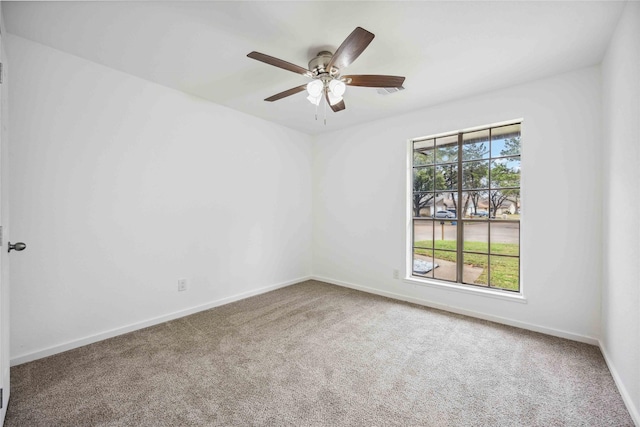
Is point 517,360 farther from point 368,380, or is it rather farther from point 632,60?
point 632,60

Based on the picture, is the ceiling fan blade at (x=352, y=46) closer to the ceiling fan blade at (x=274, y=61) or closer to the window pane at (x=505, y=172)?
the ceiling fan blade at (x=274, y=61)

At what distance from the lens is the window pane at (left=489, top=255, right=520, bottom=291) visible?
3061mm

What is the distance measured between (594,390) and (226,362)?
264 cm

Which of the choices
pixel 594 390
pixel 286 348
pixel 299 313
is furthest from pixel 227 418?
pixel 594 390

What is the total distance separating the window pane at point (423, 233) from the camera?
11.9ft

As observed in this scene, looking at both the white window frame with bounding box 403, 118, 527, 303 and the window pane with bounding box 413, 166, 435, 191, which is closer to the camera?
the white window frame with bounding box 403, 118, 527, 303

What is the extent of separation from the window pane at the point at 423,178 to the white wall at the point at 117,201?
2199mm

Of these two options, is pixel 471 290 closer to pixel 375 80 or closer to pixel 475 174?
pixel 475 174

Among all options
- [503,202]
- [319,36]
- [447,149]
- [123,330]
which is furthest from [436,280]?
[123,330]

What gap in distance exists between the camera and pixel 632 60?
5.63ft

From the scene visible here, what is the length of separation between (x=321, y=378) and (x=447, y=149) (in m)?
3.00

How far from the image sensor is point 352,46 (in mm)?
1720

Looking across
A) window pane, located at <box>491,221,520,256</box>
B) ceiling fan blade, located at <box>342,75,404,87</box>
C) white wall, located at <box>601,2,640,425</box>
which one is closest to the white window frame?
window pane, located at <box>491,221,520,256</box>

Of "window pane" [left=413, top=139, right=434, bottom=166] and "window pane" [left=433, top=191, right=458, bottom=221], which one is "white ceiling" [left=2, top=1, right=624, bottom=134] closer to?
"window pane" [left=413, top=139, right=434, bottom=166]
